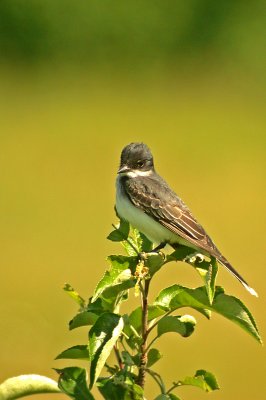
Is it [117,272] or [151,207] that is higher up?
[151,207]

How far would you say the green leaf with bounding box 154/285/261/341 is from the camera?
2.66 meters

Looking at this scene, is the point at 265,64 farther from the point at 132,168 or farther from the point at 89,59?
the point at 132,168

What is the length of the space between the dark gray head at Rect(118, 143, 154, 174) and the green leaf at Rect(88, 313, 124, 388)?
215cm

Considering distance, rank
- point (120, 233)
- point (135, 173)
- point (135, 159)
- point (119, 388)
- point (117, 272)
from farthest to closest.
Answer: point (135, 173) → point (135, 159) → point (120, 233) → point (117, 272) → point (119, 388)

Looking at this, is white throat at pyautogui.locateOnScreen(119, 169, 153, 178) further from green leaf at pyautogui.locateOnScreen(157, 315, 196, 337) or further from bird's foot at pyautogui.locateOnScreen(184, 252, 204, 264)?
green leaf at pyautogui.locateOnScreen(157, 315, 196, 337)

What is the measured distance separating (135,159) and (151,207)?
0.84ft

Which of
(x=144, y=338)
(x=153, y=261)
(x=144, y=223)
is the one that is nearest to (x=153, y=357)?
(x=144, y=338)

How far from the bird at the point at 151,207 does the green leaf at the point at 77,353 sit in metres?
1.29

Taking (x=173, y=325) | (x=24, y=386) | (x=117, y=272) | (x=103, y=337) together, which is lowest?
(x=24, y=386)

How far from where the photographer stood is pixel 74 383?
2561 mm

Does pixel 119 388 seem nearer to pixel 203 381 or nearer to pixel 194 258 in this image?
pixel 203 381

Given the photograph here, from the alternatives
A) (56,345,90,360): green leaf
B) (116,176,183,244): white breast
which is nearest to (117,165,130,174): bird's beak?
(116,176,183,244): white breast

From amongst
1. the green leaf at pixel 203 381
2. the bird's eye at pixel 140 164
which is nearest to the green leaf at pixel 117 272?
the green leaf at pixel 203 381

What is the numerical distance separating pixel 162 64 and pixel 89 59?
1245mm
